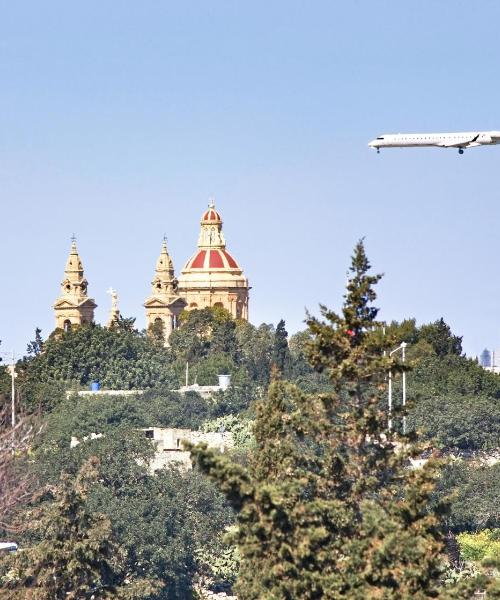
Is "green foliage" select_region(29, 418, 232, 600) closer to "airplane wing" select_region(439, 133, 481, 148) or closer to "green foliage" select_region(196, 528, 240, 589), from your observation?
"green foliage" select_region(196, 528, 240, 589)

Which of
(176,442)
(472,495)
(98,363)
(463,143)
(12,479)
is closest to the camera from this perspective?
(12,479)

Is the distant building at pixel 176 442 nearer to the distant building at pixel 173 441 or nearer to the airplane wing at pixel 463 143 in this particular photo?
the distant building at pixel 173 441

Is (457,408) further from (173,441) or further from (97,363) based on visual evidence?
(97,363)

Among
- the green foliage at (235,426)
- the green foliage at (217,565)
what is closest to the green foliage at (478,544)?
the green foliage at (217,565)

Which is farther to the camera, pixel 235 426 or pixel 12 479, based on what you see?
pixel 235 426

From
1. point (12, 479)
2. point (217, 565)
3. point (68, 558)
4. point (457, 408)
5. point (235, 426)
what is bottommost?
point (68, 558)

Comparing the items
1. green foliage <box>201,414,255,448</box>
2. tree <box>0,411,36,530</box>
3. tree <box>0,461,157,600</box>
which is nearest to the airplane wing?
tree <box>0,411,36,530</box>

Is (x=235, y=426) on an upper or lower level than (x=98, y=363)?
lower

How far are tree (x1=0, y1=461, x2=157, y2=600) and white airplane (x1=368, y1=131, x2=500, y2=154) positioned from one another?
37073mm

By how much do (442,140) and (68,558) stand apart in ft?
138

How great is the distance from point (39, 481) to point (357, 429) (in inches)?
2078

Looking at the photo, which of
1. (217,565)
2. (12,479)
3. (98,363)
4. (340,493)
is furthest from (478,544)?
(98,363)

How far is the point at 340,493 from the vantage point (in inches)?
2405

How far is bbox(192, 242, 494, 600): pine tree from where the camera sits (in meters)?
57.1
